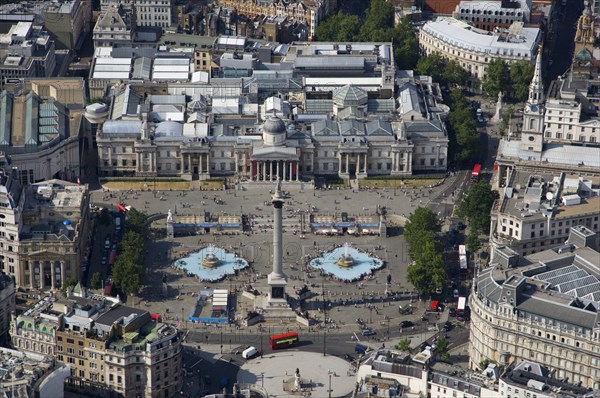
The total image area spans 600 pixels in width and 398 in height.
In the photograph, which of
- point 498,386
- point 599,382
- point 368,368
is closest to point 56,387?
point 368,368

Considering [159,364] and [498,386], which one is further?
[159,364]

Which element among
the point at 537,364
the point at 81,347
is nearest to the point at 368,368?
the point at 537,364

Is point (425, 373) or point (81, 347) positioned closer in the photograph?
point (425, 373)

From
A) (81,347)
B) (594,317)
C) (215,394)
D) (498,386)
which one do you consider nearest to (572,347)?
(594,317)

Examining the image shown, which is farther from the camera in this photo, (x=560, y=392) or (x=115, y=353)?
(x=115, y=353)

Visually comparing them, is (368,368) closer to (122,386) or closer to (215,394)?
(215,394)

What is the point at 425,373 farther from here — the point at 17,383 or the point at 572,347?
the point at 17,383
